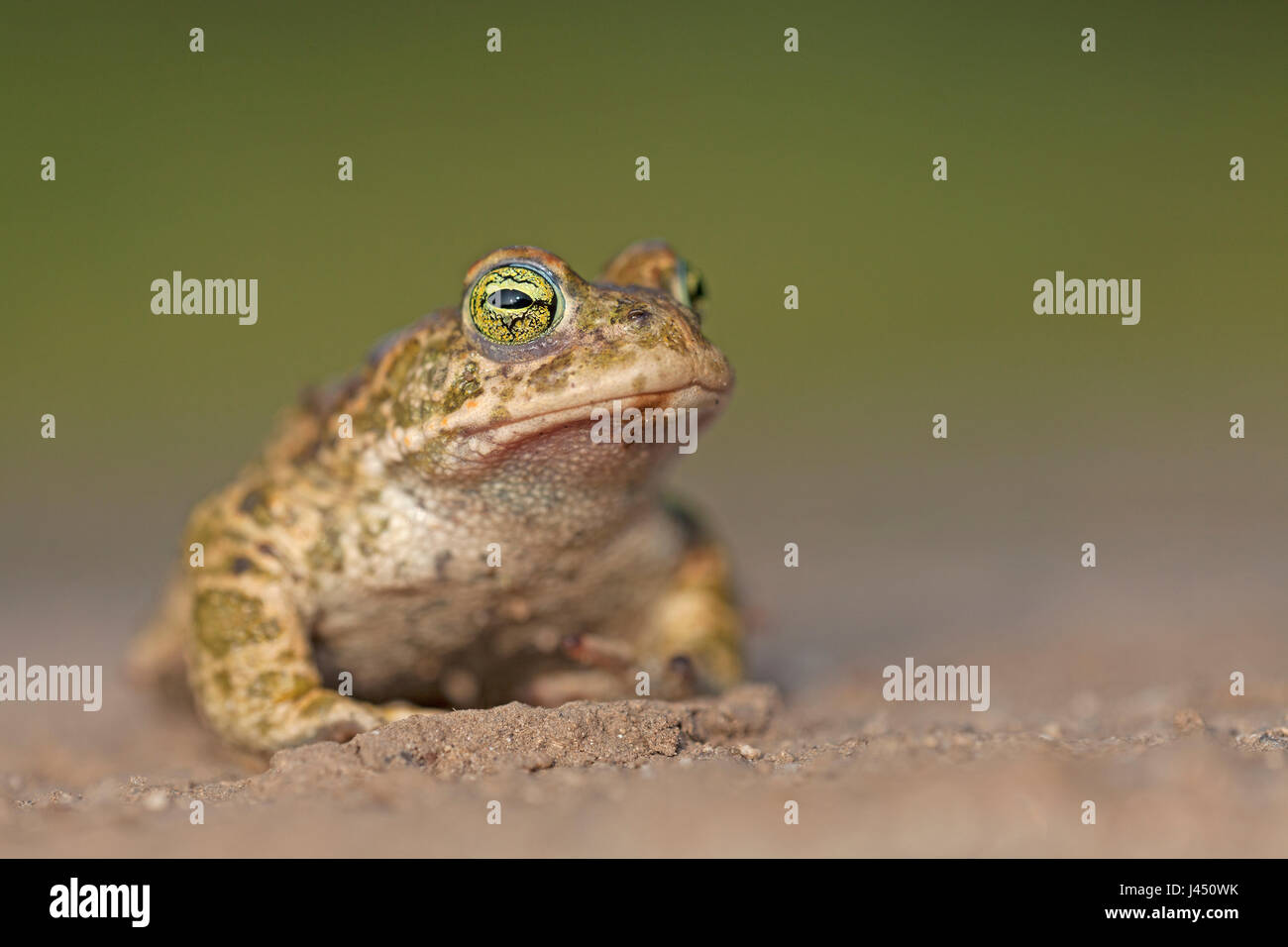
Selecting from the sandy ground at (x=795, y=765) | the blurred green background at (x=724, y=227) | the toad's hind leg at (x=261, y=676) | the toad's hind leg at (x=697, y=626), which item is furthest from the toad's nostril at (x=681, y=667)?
the blurred green background at (x=724, y=227)

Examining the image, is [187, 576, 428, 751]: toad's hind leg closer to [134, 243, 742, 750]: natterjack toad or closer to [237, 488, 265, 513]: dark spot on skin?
[134, 243, 742, 750]: natterjack toad

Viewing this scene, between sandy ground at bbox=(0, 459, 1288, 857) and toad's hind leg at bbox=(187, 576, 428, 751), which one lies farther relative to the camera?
toad's hind leg at bbox=(187, 576, 428, 751)

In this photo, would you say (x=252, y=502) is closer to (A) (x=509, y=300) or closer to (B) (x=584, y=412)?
(A) (x=509, y=300)

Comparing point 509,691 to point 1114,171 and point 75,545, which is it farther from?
point 1114,171

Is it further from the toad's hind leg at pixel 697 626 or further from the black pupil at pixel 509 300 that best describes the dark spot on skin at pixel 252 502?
the toad's hind leg at pixel 697 626

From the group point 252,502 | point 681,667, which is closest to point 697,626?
point 681,667

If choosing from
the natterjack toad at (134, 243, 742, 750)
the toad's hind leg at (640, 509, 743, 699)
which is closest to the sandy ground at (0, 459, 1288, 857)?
the toad's hind leg at (640, 509, 743, 699)
